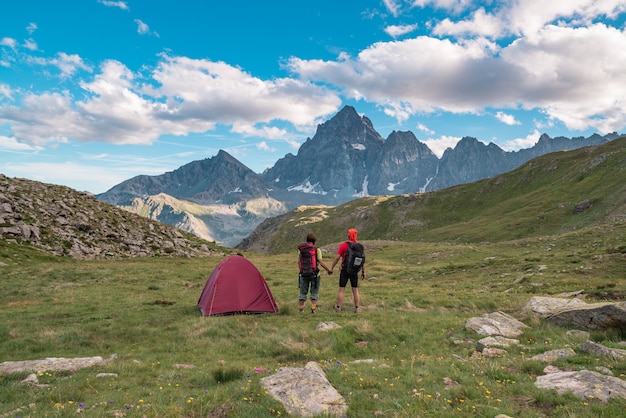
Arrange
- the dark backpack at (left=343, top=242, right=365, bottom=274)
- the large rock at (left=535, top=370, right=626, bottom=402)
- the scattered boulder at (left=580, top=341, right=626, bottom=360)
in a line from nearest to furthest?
the large rock at (left=535, top=370, right=626, bottom=402) < the scattered boulder at (left=580, top=341, right=626, bottom=360) < the dark backpack at (left=343, top=242, right=365, bottom=274)

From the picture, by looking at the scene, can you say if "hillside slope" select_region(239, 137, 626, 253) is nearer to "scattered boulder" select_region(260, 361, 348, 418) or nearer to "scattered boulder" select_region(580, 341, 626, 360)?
"scattered boulder" select_region(580, 341, 626, 360)

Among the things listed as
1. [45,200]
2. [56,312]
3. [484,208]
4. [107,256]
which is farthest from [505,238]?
[45,200]

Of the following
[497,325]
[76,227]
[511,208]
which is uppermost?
[511,208]

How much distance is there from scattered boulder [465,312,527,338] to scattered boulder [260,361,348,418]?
24.8 feet

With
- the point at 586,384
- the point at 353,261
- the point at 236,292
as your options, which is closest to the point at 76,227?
the point at 236,292

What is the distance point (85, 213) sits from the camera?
50.4 m

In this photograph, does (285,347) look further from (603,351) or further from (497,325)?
(603,351)

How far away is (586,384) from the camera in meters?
7.56

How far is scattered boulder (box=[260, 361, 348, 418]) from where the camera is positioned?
24.0ft

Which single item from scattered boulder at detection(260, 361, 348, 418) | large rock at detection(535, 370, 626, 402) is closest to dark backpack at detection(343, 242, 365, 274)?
scattered boulder at detection(260, 361, 348, 418)

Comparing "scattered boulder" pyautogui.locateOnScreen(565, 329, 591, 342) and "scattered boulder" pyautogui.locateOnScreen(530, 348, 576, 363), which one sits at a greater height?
"scattered boulder" pyautogui.locateOnScreen(530, 348, 576, 363)

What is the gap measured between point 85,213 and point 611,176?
380 feet

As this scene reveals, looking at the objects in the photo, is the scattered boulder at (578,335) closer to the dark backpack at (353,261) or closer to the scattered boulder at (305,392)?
the dark backpack at (353,261)

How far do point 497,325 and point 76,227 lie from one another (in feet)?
166
